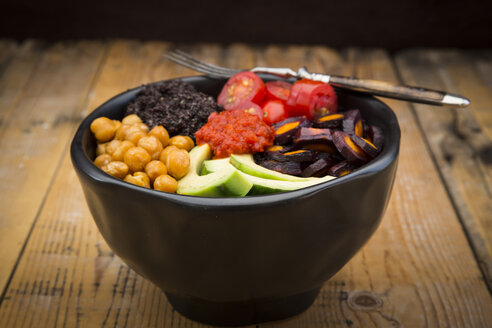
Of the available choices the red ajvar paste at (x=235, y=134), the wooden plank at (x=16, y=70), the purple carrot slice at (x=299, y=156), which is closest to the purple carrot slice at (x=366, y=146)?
the purple carrot slice at (x=299, y=156)

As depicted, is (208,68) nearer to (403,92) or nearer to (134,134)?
(134,134)

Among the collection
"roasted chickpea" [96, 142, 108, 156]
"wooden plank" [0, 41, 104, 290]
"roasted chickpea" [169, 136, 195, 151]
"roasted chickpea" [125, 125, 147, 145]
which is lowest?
"wooden plank" [0, 41, 104, 290]

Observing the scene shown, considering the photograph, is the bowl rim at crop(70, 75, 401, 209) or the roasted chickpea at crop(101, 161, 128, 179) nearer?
the bowl rim at crop(70, 75, 401, 209)

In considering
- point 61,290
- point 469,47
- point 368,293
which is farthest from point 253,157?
point 469,47

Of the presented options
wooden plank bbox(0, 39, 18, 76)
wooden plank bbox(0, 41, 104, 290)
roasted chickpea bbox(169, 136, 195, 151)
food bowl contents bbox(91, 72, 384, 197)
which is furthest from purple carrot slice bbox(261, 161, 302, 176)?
wooden plank bbox(0, 39, 18, 76)

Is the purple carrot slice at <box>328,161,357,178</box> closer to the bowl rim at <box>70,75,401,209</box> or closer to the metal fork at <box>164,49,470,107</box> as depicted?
the bowl rim at <box>70,75,401,209</box>

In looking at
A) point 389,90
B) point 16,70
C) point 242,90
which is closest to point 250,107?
point 242,90

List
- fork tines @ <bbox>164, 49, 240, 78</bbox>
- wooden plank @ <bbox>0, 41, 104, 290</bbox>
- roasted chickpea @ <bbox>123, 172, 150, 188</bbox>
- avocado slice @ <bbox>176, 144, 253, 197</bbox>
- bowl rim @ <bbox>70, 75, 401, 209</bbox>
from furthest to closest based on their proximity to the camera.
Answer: wooden plank @ <bbox>0, 41, 104, 290</bbox>
fork tines @ <bbox>164, 49, 240, 78</bbox>
roasted chickpea @ <bbox>123, 172, 150, 188</bbox>
avocado slice @ <bbox>176, 144, 253, 197</bbox>
bowl rim @ <bbox>70, 75, 401, 209</bbox>
